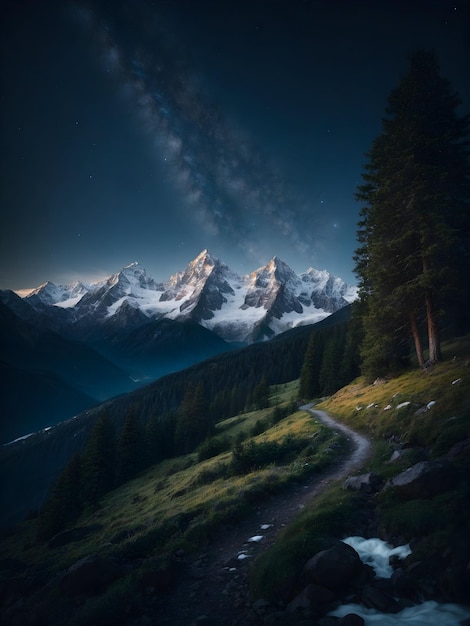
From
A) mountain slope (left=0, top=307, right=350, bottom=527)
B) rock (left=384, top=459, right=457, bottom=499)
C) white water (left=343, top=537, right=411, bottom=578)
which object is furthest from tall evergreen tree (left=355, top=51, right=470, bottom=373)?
mountain slope (left=0, top=307, right=350, bottom=527)

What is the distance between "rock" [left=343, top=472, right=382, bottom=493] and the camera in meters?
11.4

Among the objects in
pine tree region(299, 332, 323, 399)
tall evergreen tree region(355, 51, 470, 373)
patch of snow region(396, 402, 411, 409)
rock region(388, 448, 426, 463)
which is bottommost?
rock region(388, 448, 426, 463)

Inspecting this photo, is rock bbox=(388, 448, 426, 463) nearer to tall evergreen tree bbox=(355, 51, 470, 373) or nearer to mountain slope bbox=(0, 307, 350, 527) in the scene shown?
tall evergreen tree bbox=(355, 51, 470, 373)

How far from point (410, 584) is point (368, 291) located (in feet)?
94.2

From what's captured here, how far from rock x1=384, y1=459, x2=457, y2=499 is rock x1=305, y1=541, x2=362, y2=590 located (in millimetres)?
3211

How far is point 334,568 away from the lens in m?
6.96

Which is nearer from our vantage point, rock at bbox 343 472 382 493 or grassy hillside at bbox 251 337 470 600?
grassy hillside at bbox 251 337 470 600

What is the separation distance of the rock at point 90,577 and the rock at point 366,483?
908 cm

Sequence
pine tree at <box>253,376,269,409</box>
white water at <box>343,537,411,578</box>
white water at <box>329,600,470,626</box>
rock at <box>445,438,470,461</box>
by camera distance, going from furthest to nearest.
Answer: pine tree at <box>253,376,269,409</box>, rock at <box>445,438,470,461</box>, white water at <box>343,537,411,578</box>, white water at <box>329,600,470,626</box>

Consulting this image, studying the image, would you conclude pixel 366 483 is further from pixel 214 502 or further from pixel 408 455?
pixel 214 502

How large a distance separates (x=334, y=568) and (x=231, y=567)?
4.35 meters

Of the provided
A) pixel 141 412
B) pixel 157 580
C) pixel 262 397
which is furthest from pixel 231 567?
pixel 141 412

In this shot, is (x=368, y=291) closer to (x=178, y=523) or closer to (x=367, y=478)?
(x=367, y=478)

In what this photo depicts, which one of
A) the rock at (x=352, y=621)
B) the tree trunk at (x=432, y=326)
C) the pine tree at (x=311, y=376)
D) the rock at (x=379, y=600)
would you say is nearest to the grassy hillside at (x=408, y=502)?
the tree trunk at (x=432, y=326)
